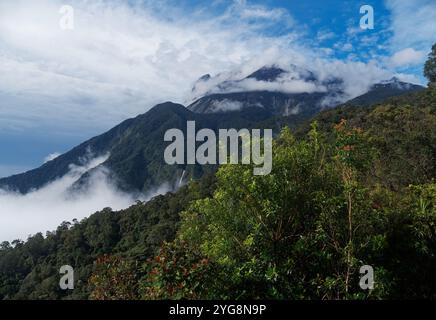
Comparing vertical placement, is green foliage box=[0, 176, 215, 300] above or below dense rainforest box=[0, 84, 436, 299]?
below

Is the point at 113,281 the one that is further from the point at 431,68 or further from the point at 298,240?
the point at 431,68

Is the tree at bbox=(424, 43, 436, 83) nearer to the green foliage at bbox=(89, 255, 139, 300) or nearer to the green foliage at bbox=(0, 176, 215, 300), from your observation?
the green foliage at bbox=(0, 176, 215, 300)

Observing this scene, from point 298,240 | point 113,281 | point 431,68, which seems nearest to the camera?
point 113,281

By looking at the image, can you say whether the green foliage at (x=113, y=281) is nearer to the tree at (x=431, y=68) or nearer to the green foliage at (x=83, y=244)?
the green foliage at (x=83, y=244)

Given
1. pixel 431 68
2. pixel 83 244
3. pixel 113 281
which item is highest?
pixel 431 68

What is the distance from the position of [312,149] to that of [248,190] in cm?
171

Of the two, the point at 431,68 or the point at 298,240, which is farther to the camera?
the point at 431,68

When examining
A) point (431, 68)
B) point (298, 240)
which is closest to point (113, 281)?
point (298, 240)

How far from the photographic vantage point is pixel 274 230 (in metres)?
9.09

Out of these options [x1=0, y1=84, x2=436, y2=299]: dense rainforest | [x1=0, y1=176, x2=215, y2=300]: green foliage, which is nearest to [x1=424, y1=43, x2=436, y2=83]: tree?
[x1=0, y1=176, x2=215, y2=300]: green foliage

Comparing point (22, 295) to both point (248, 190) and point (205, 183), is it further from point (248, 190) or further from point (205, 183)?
point (248, 190)

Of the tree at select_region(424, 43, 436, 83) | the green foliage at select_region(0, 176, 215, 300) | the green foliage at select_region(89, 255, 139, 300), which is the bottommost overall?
the green foliage at select_region(0, 176, 215, 300)

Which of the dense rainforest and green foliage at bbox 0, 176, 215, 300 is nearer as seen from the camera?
the dense rainforest
